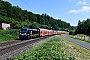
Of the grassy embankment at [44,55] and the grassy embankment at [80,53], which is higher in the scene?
the grassy embankment at [44,55]

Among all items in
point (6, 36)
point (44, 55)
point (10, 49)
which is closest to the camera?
point (44, 55)

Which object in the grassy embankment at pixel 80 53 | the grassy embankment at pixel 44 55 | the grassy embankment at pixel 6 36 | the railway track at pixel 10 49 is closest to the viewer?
the grassy embankment at pixel 44 55

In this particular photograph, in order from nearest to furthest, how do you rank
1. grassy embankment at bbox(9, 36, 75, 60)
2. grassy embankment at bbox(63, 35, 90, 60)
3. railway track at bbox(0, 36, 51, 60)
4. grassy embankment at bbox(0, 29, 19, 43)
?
grassy embankment at bbox(9, 36, 75, 60)
grassy embankment at bbox(63, 35, 90, 60)
railway track at bbox(0, 36, 51, 60)
grassy embankment at bbox(0, 29, 19, 43)

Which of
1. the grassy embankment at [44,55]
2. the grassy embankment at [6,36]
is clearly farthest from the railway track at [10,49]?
the grassy embankment at [6,36]

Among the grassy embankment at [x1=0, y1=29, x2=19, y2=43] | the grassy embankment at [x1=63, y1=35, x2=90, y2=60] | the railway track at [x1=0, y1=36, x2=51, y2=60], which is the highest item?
the grassy embankment at [x1=0, y1=29, x2=19, y2=43]

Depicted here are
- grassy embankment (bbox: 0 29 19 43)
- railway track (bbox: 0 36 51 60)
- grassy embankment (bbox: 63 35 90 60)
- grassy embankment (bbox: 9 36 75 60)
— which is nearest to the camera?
grassy embankment (bbox: 9 36 75 60)

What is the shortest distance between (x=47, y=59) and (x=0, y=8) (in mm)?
108366

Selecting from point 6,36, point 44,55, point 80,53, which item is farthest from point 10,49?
point 6,36

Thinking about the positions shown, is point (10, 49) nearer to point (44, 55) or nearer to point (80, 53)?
point (80, 53)

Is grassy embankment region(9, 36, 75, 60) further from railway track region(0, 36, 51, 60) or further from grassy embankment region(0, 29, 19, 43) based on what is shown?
grassy embankment region(0, 29, 19, 43)

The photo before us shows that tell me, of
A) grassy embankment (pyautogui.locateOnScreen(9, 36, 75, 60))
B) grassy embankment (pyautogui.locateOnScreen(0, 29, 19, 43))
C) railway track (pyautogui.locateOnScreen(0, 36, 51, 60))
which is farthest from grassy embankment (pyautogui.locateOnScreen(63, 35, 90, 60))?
grassy embankment (pyautogui.locateOnScreen(0, 29, 19, 43))

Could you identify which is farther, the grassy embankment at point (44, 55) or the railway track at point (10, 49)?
the railway track at point (10, 49)

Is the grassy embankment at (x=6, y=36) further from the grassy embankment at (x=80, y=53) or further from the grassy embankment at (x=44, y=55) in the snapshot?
the grassy embankment at (x=44, y=55)

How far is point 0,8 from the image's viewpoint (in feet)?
371
